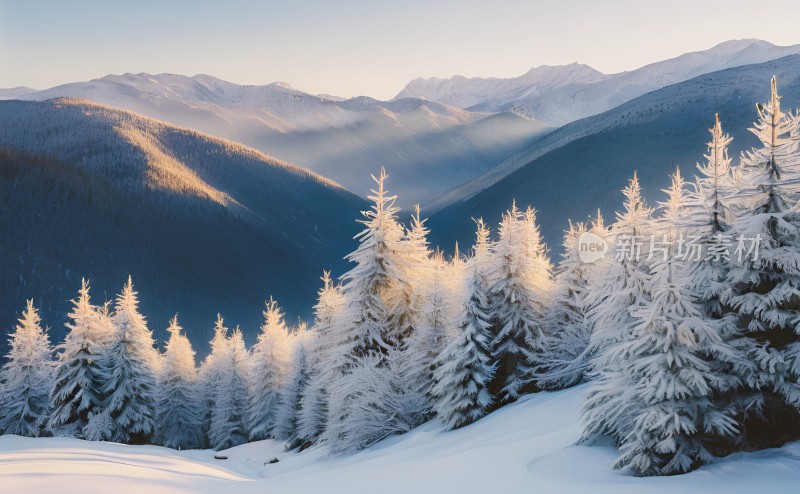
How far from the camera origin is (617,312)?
50.8ft

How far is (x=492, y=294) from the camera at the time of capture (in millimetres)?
24859

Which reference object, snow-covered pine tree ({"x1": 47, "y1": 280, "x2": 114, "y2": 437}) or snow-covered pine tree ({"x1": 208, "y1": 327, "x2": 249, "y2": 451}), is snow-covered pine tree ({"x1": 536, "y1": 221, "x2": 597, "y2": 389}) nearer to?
snow-covered pine tree ({"x1": 47, "y1": 280, "x2": 114, "y2": 437})

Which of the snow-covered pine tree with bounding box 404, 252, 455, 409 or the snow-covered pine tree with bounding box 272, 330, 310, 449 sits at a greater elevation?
the snow-covered pine tree with bounding box 404, 252, 455, 409

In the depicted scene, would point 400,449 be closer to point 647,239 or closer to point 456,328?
point 456,328

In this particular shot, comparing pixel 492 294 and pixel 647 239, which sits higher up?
pixel 647 239

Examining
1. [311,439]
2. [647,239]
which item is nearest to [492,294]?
[647,239]

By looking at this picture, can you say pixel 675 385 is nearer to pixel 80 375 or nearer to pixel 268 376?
pixel 80 375

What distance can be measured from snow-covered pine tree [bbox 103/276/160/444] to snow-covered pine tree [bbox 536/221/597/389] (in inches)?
1114

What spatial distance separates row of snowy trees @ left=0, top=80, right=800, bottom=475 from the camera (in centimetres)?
1098

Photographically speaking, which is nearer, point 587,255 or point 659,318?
point 659,318

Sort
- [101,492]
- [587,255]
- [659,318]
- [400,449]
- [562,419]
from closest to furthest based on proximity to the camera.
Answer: [101,492], [659,318], [562,419], [400,449], [587,255]

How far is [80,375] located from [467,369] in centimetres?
2894

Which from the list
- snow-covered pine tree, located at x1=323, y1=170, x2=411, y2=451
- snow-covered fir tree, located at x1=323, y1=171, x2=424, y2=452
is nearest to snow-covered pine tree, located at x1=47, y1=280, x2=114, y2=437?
snow-covered pine tree, located at x1=323, y1=170, x2=411, y2=451

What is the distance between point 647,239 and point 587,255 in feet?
38.3
